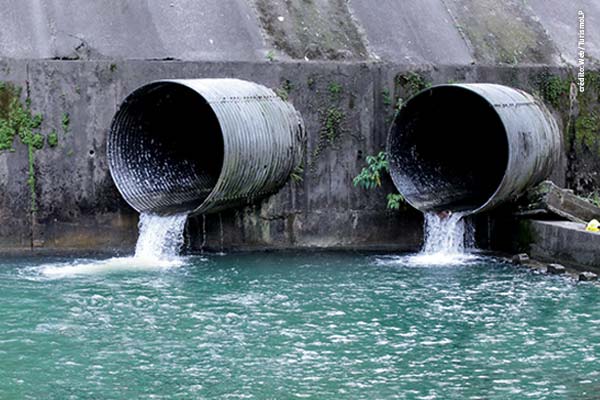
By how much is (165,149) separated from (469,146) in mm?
4391

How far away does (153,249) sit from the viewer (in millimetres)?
12938

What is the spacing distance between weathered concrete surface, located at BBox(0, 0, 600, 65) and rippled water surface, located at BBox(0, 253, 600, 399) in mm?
3167

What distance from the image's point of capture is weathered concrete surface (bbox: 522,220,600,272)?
11828mm

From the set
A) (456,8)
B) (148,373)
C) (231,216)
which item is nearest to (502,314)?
(148,373)

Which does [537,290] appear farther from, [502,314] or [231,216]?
[231,216]

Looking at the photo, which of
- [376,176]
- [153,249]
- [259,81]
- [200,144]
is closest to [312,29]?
[259,81]

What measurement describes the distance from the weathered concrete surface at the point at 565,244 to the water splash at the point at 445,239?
0.83 metres

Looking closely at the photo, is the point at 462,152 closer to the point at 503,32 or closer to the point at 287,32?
the point at 503,32

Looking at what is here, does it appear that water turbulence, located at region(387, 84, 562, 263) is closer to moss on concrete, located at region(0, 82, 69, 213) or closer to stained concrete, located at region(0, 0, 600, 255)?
stained concrete, located at region(0, 0, 600, 255)

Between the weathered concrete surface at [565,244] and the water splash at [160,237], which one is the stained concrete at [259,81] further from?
the weathered concrete surface at [565,244]

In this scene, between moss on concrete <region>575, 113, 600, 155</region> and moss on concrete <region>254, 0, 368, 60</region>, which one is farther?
moss on concrete <region>575, 113, 600, 155</region>

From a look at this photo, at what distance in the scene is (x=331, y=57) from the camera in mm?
14406

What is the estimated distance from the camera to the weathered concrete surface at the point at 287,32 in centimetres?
1396

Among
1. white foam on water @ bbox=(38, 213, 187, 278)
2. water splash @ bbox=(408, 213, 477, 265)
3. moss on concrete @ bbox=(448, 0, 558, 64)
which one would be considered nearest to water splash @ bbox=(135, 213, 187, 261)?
white foam on water @ bbox=(38, 213, 187, 278)
